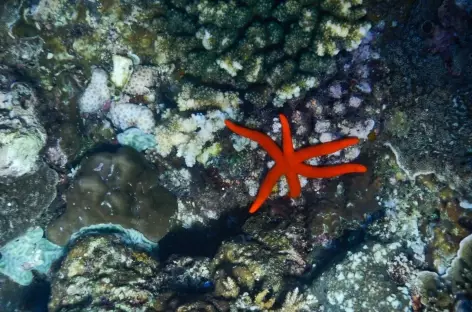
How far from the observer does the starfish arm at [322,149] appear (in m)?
4.93

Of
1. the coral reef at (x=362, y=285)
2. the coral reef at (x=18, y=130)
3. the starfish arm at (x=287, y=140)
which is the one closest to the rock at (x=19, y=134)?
the coral reef at (x=18, y=130)

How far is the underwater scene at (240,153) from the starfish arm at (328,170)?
0.02 m

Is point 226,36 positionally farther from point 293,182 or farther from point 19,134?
point 19,134

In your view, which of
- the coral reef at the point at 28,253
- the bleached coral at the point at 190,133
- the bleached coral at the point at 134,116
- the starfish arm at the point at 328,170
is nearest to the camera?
the starfish arm at the point at 328,170

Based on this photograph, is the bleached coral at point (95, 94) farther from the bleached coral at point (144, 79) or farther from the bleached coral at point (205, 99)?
the bleached coral at point (205, 99)

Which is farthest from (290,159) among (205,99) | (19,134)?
(19,134)

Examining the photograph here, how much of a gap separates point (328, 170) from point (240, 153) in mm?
1403

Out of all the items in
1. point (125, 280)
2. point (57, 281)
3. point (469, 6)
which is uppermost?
point (469, 6)

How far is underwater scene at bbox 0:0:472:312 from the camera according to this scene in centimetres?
496

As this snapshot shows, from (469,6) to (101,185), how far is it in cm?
587

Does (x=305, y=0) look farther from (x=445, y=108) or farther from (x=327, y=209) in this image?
(x=327, y=209)

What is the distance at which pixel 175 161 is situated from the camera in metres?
6.64

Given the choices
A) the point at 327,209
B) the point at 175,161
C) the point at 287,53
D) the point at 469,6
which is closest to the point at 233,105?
the point at 287,53

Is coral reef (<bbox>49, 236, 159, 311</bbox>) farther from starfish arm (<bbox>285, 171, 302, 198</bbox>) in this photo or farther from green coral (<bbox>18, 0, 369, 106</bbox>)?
green coral (<bbox>18, 0, 369, 106</bbox>)
